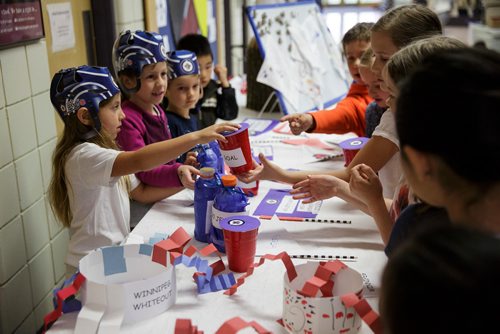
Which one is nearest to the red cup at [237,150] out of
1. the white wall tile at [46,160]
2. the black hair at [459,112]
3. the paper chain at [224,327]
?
the paper chain at [224,327]

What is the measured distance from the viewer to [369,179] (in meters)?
1.41

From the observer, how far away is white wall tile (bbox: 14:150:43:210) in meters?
2.02

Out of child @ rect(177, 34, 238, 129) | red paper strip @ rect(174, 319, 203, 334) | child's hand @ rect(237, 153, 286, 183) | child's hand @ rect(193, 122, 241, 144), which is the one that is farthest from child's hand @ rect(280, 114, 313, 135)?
red paper strip @ rect(174, 319, 203, 334)

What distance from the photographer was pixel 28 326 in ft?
6.98

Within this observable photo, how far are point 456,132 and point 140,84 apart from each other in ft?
4.77

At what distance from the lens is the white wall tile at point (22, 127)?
1.95 meters

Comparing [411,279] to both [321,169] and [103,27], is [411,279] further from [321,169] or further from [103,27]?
[103,27]

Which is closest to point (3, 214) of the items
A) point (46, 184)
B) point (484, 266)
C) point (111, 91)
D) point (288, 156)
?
point (46, 184)

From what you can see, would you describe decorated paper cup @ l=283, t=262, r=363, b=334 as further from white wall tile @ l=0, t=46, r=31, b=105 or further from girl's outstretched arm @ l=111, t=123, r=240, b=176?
white wall tile @ l=0, t=46, r=31, b=105

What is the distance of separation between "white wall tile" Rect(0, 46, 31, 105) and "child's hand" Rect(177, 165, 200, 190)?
675 mm

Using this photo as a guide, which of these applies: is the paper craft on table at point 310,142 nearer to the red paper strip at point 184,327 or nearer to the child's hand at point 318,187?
the child's hand at point 318,187

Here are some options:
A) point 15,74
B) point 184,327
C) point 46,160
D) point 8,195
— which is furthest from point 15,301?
point 184,327

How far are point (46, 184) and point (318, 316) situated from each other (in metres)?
1.55

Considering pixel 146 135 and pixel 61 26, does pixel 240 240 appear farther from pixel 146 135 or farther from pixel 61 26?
pixel 61 26
